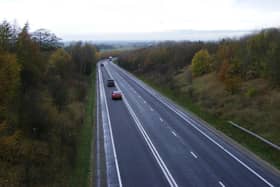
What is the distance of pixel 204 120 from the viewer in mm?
26000

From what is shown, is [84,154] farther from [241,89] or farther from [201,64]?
[201,64]

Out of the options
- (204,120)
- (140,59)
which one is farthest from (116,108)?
(140,59)

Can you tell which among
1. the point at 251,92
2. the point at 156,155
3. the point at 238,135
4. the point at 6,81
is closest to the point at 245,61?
the point at 251,92

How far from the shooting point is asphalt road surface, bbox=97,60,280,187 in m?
14.5

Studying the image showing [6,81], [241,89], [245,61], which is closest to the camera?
[6,81]

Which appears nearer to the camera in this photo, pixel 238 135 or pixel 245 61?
pixel 238 135

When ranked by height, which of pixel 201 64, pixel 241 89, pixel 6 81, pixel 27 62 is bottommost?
pixel 241 89

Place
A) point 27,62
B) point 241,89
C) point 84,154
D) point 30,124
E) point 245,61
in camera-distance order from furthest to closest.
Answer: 1. point 245,61
2. point 241,89
3. point 27,62
4. point 30,124
5. point 84,154

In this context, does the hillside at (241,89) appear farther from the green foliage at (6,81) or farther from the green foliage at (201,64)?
the green foliage at (6,81)

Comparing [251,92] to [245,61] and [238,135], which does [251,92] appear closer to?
[245,61]

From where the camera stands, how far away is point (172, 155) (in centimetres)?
1803

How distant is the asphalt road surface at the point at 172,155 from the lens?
1448 cm

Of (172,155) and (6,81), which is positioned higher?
(6,81)

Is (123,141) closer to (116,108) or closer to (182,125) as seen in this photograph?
(182,125)
